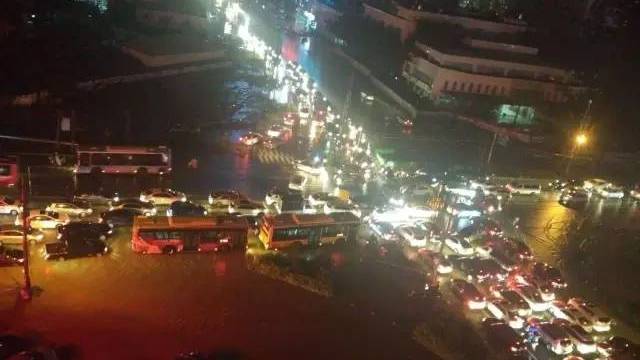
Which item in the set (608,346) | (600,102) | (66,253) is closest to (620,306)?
(608,346)

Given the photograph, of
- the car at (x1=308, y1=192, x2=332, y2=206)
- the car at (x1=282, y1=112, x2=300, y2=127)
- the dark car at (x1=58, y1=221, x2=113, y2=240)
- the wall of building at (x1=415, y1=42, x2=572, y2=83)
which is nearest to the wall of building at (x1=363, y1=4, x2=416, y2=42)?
the wall of building at (x1=415, y1=42, x2=572, y2=83)

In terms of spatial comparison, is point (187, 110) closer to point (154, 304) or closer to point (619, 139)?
point (154, 304)

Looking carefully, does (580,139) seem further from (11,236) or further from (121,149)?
(11,236)

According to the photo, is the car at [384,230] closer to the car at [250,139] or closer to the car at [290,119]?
the car at [250,139]

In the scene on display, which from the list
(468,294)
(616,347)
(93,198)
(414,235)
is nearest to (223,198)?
(93,198)

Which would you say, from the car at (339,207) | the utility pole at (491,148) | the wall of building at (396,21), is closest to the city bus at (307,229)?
the car at (339,207)

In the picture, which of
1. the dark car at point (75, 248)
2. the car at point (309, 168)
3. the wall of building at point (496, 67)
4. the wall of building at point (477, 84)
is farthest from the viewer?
the wall of building at point (496, 67)
